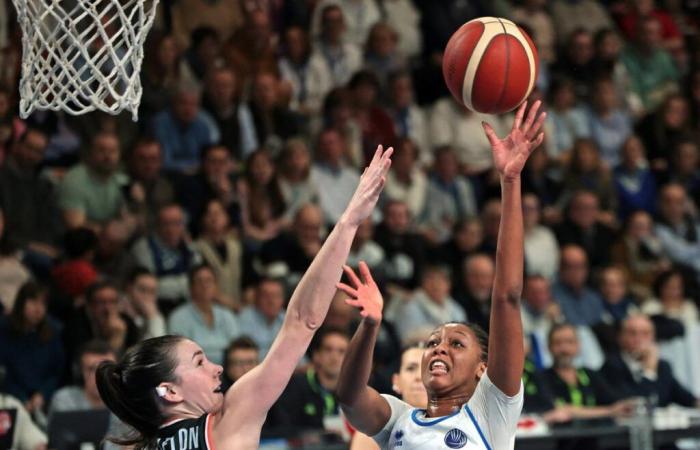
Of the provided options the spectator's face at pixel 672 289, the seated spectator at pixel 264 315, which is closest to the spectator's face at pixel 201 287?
the seated spectator at pixel 264 315

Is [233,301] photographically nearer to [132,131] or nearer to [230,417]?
[132,131]

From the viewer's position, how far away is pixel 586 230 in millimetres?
10781

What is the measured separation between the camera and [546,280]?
9.83m

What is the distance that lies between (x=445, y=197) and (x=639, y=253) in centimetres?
162

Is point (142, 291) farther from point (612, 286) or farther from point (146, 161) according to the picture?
point (612, 286)

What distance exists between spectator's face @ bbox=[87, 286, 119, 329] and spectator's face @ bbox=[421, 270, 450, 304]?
2.31m

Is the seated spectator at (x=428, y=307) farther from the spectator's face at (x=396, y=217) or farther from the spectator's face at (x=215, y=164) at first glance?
the spectator's face at (x=215, y=164)

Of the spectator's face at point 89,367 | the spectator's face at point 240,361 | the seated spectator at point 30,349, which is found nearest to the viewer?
the spectator's face at point 89,367

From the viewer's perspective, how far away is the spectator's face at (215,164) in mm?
9531

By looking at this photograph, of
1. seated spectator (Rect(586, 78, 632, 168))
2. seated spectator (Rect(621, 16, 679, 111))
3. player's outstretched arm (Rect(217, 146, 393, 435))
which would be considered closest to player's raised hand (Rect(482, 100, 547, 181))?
player's outstretched arm (Rect(217, 146, 393, 435))

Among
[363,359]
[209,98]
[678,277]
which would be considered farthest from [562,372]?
[363,359]

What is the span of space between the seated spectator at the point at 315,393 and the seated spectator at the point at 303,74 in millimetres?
3193

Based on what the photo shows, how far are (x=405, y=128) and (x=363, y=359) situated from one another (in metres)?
7.05

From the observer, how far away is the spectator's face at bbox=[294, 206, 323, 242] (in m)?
9.39
